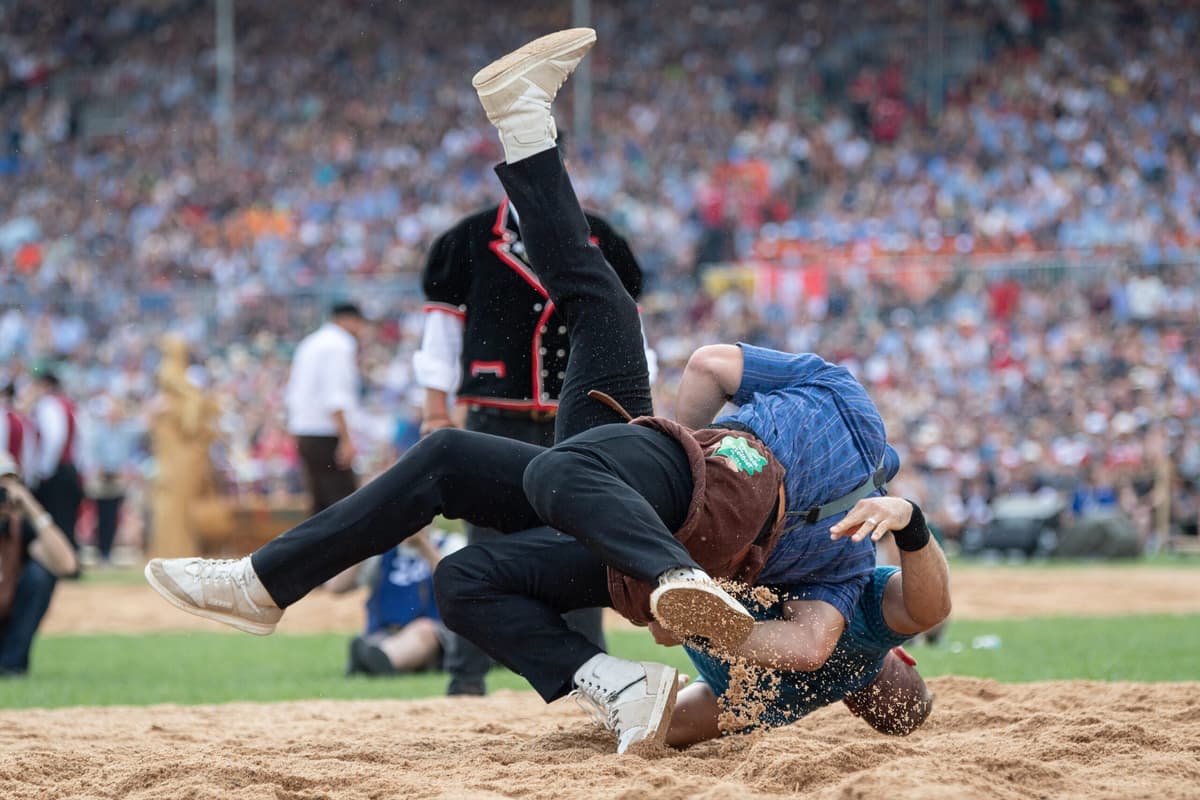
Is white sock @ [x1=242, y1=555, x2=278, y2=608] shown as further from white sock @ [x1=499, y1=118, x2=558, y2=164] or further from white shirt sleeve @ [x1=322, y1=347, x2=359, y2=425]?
white shirt sleeve @ [x1=322, y1=347, x2=359, y2=425]

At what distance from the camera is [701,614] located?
12.1ft

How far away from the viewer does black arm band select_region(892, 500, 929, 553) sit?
4250 millimetres

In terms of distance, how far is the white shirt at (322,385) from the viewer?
11.6 metres

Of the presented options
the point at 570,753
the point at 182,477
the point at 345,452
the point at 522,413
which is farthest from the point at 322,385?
the point at 570,753

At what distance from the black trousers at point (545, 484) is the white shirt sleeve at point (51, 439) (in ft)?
36.0

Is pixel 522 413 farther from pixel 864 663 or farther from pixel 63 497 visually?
pixel 63 497

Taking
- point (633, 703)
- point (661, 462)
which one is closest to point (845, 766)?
point (633, 703)

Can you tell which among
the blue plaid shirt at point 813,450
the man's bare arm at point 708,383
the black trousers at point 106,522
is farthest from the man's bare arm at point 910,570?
the black trousers at point 106,522

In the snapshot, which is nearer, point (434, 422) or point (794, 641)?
point (794, 641)

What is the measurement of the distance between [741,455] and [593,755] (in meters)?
1.11

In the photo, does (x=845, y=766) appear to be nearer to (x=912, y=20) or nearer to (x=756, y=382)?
(x=756, y=382)

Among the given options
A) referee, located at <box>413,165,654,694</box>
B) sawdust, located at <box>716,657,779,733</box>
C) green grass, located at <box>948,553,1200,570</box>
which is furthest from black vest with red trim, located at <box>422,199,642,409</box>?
green grass, located at <box>948,553,1200,570</box>

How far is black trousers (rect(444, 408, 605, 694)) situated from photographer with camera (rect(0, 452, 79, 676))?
101 inches

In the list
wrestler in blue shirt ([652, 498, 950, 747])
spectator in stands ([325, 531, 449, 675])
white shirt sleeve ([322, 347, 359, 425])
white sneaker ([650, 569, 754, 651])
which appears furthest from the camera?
white shirt sleeve ([322, 347, 359, 425])
